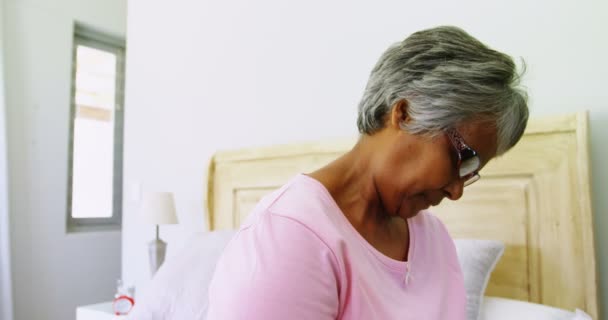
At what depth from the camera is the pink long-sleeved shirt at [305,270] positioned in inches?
24.3

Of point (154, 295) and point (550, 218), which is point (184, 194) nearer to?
point (154, 295)

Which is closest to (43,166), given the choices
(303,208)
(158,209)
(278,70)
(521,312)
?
(158,209)

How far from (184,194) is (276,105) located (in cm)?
75

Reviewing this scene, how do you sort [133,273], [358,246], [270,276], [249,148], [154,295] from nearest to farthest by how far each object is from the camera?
[270,276] < [358,246] < [154,295] < [249,148] < [133,273]

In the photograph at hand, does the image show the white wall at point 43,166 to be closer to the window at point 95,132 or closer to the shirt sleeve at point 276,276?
the window at point 95,132

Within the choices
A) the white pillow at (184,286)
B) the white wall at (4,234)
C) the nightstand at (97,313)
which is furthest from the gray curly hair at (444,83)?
the white wall at (4,234)

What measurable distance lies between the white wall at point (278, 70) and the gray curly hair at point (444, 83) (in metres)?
0.90

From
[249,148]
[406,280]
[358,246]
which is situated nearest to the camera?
[358,246]

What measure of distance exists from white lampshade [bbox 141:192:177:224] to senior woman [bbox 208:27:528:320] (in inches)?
71.1

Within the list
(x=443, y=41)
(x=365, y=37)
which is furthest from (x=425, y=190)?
(x=365, y=37)

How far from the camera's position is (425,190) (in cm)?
84

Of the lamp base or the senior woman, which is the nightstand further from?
the senior woman

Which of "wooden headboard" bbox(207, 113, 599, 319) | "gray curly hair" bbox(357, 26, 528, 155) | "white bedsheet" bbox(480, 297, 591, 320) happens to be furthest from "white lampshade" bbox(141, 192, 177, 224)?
"gray curly hair" bbox(357, 26, 528, 155)

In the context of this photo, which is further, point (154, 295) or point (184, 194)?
point (184, 194)
